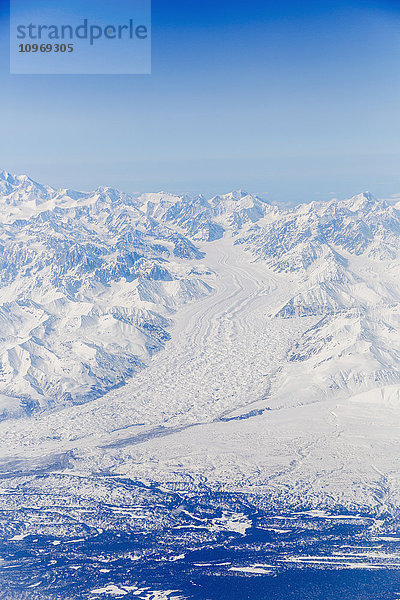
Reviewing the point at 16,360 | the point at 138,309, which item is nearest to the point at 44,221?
the point at 138,309

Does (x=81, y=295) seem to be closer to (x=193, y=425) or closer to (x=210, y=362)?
(x=210, y=362)

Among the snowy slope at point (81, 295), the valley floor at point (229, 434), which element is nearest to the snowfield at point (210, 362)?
the valley floor at point (229, 434)

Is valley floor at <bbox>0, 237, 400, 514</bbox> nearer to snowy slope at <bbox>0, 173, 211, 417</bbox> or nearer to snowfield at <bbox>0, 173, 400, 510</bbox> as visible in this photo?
snowfield at <bbox>0, 173, 400, 510</bbox>

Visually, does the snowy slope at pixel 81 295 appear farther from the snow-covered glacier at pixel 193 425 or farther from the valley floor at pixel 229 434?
the valley floor at pixel 229 434

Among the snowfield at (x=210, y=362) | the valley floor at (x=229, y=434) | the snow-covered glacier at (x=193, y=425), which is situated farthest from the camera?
the snowfield at (x=210, y=362)

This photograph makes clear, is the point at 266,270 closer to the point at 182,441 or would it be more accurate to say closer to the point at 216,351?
the point at 216,351

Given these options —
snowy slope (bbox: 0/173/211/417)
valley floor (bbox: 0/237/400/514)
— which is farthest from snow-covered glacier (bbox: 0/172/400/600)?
snowy slope (bbox: 0/173/211/417)

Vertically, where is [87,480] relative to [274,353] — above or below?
below
